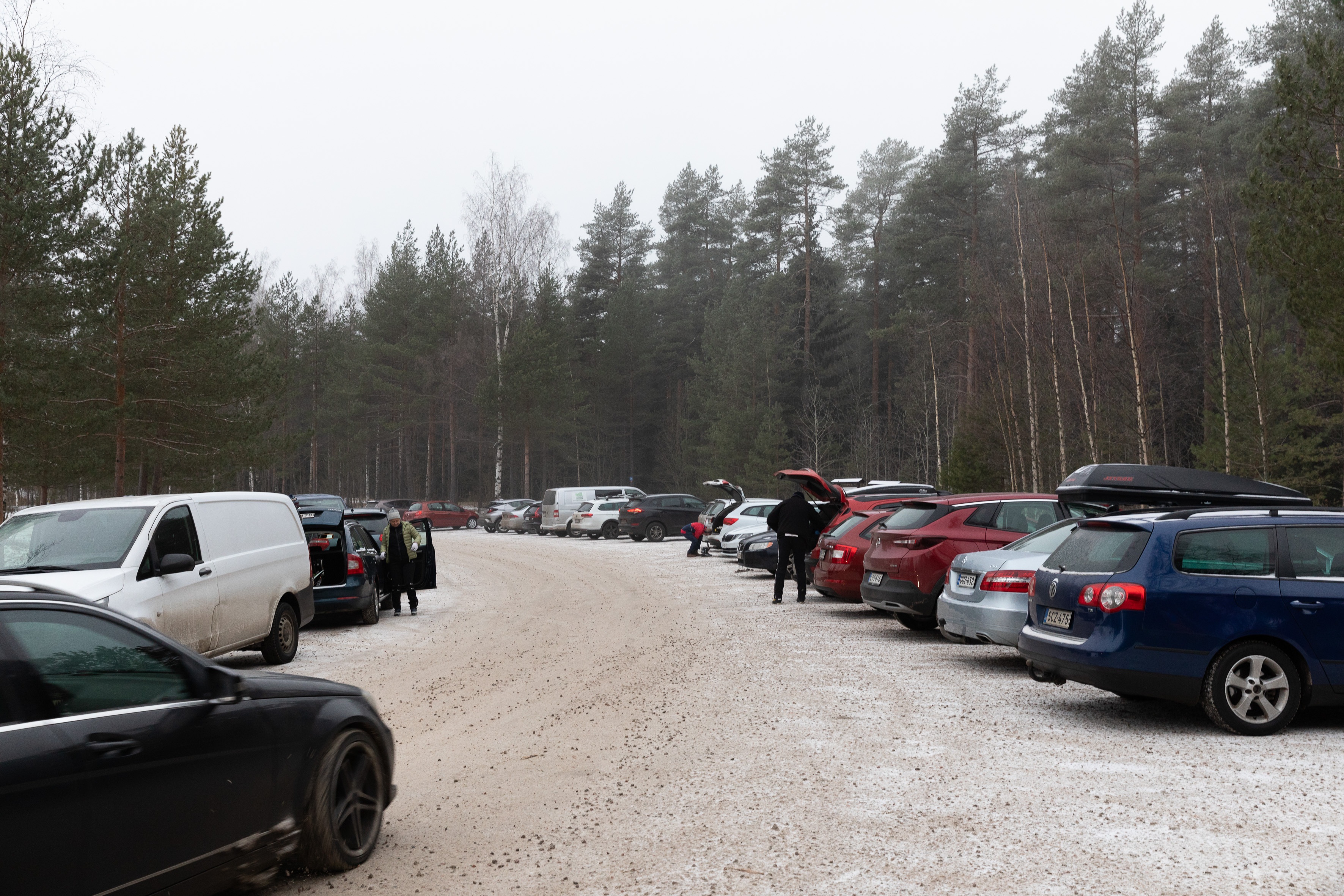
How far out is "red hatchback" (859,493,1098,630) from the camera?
12328 mm

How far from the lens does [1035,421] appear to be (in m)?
35.0

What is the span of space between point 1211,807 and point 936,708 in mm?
2913

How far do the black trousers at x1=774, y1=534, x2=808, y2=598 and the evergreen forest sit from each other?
329 inches

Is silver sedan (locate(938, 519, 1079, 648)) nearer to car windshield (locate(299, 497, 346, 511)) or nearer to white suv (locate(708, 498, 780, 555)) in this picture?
car windshield (locate(299, 497, 346, 511))

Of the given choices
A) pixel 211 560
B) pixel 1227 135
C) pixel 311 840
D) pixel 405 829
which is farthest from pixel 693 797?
pixel 1227 135

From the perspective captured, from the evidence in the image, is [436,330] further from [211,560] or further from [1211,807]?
[1211,807]

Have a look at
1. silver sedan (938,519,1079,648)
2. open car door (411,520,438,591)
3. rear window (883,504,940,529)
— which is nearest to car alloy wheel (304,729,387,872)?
silver sedan (938,519,1079,648)

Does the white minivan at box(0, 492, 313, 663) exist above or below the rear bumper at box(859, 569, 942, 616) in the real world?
above

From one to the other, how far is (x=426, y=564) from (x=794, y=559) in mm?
6017

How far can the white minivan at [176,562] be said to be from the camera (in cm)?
902

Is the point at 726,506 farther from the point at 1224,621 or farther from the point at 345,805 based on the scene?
the point at 345,805

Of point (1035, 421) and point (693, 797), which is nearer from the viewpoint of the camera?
point (693, 797)

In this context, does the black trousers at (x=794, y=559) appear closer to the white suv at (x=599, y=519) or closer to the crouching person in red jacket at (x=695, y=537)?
the crouching person in red jacket at (x=695, y=537)

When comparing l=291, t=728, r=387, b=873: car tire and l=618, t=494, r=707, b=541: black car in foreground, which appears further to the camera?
l=618, t=494, r=707, b=541: black car in foreground
